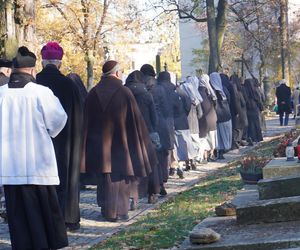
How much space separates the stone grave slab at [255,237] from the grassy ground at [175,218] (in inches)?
25.4

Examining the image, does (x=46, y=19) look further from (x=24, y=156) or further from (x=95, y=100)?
(x=24, y=156)

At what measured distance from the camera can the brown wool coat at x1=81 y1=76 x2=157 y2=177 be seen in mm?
10781

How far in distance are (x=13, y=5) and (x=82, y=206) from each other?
349 cm

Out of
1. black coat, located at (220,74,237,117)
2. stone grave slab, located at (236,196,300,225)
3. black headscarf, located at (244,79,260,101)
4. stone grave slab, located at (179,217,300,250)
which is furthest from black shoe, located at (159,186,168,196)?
black headscarf, located at (244,79,260,101)

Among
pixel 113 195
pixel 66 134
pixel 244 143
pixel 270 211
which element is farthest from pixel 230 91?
pixel 270 211

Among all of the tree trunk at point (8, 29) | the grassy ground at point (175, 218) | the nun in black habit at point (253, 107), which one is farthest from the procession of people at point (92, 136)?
Result: the nun in black habit at point (253, 107)

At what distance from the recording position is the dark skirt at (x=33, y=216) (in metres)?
7.49

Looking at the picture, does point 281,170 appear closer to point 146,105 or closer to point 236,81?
point 146,105

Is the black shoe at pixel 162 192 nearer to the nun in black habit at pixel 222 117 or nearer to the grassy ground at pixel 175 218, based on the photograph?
the grassy ground at pixel 175 218

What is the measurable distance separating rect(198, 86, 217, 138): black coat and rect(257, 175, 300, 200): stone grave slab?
9.79 m

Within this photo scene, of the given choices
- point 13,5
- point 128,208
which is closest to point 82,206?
point 128,208

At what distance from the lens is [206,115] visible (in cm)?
1847

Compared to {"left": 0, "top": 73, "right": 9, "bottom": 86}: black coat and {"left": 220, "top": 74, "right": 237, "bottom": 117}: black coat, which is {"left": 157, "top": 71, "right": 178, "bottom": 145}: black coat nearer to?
{"left": 0, "top": 73, "right": 9, "bottom": 86}: black coat

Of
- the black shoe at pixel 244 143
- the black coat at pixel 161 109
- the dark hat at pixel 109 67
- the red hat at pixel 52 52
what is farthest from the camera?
the black shoe at pixel 244 143
